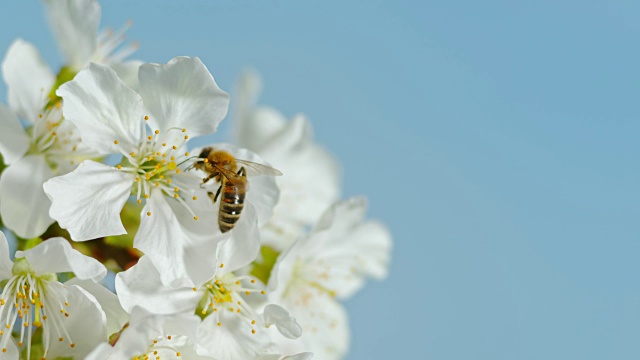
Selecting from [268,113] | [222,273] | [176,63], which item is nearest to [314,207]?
[268,113]

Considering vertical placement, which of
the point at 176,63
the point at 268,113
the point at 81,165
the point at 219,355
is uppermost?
the point at 268,113

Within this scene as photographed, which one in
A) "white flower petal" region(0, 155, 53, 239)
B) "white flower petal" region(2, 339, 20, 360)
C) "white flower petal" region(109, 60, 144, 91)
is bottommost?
"white flower petal" region(2, 339, 20, 360)

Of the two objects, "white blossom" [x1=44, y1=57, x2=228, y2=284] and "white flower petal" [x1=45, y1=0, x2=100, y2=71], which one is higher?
"white flower petal" [x1=45, y1=0, x2=100, y2=71]

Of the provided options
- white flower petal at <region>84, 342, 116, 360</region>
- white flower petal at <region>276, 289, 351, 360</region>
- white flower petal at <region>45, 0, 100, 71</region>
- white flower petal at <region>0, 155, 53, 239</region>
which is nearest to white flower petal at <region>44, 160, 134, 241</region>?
white flower petal at <region>0, 155, 53, 239</region>

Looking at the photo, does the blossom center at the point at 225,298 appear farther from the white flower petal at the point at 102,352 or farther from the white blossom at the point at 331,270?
the white flower petal at the point at 102,352

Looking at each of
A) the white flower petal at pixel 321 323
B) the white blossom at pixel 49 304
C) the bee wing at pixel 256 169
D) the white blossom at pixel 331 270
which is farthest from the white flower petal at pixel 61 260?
the white flower petal at pixel 321 323

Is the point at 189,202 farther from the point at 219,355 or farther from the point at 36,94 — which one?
the point at 36,94

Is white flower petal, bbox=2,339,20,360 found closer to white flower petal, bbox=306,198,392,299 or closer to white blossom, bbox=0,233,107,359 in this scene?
white blossom, bbox=0,233,107,359

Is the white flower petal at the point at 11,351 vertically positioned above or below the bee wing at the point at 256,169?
below
